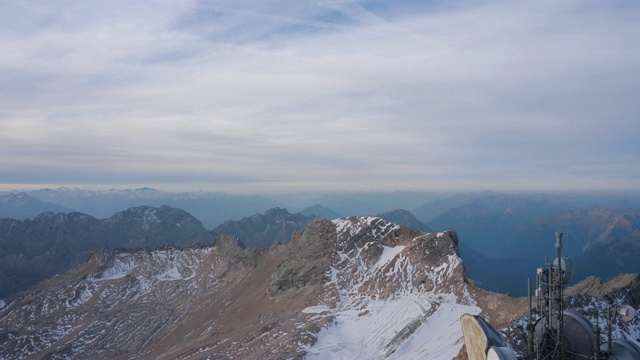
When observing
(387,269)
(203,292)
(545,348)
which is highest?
(545,348)

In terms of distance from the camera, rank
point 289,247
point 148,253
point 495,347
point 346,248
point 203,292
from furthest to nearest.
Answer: point 148,253 → point 203,292 → point 289,247 → point 346,248 → point 495,347

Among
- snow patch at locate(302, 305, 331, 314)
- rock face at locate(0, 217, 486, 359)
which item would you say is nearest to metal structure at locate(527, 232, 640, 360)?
rock face at locate(0, 217, 486, 359)

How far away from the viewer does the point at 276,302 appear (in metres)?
94.4

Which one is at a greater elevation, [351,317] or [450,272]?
[450,272]

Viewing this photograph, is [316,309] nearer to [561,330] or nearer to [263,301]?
[263,301]

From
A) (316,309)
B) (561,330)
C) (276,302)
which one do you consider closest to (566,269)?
(561,330)

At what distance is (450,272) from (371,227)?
85.8ft

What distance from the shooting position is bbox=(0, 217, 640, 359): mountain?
5884 centimetres

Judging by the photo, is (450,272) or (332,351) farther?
(450,272)

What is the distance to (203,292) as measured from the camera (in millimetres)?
138875

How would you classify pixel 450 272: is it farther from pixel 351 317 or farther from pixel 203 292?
Result: pixel 203 292

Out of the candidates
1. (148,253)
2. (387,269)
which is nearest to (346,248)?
(387,269)

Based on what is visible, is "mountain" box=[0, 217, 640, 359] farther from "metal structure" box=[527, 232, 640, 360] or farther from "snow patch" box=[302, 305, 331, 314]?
"metal structure" box=[527, 232, 640, 360]

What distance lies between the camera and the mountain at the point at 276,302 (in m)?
58.8
